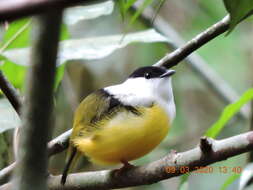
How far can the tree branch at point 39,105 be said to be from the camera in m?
0.36

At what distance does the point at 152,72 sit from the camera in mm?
2016

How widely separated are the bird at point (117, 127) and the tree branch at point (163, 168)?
0.12 meters

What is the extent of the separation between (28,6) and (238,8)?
1.84 feet

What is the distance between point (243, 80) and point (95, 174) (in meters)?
2.81

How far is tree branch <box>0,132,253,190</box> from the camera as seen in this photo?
99cm

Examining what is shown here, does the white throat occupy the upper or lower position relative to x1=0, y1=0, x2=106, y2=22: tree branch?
lower

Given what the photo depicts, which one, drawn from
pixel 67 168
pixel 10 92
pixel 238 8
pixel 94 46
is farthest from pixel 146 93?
pixel 238 8

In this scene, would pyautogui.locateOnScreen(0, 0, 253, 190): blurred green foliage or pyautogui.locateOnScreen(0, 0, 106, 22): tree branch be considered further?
pyautogui.locateOnScreen(0, 0, 253, 190): blurred green foliage

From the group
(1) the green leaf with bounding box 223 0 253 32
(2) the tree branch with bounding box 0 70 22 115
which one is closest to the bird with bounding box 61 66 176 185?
(2) the tree branch with bounding box 0 70 22 115

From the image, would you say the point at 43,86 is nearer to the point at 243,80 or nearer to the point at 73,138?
the point at 73,138

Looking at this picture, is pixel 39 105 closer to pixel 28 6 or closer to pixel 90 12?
pixel 28 6

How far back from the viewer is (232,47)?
3.89 m

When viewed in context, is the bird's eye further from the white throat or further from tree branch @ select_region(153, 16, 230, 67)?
tree branch @ select_region(153, 16, 230, 67)

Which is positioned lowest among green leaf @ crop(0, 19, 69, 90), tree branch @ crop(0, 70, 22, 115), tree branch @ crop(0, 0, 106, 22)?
green leaf @ crop(0, 19, 69, 90)
